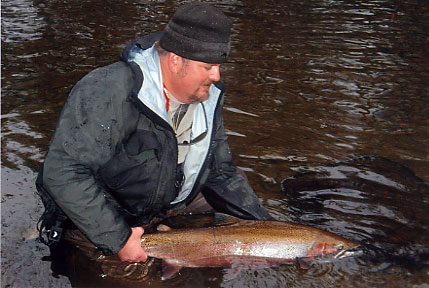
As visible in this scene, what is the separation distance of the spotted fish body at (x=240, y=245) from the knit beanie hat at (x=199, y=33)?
140 centimetres

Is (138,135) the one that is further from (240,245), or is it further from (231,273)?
(231,273)

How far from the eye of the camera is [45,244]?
4605 millimetres

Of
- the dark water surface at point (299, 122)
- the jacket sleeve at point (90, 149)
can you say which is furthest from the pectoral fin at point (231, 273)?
the jacket sleeve at point (90, 149)

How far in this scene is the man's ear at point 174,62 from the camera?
3.88 m

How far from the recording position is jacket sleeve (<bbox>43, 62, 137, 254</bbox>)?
363cm

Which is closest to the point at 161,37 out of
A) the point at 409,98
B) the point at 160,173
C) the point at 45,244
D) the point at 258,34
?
the point at 160,173

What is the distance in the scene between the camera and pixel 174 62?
3.91 metres

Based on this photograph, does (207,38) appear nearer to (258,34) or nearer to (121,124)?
(121,124)

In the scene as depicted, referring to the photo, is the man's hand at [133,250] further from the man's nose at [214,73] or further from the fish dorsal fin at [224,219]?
the man's nose at [214,73]

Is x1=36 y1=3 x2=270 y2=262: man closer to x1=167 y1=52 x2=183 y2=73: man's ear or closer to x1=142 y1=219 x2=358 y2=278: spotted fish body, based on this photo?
x1=167 y1=52 x2=183 y2=73: man's ear

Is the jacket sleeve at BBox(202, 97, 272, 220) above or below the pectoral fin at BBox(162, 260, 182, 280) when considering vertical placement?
above

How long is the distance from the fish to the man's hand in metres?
0.12

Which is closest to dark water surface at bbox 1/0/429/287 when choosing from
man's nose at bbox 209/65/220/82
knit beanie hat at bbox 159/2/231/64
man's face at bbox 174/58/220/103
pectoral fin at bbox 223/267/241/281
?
pectoral fin at bbox 223/267/241/281

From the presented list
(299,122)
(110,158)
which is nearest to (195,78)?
(110,158)
